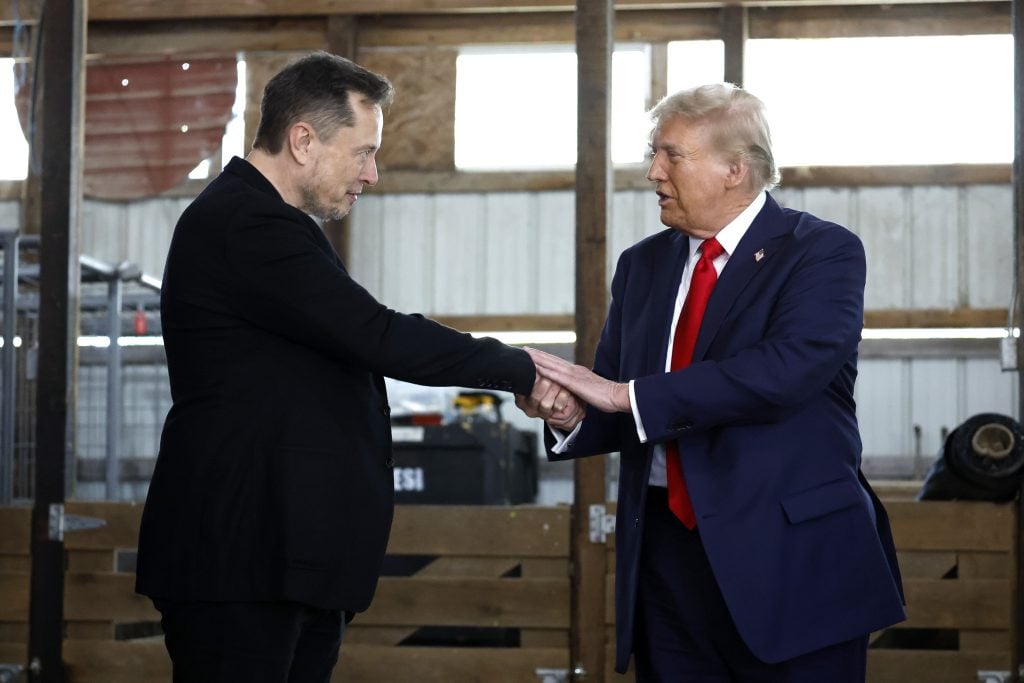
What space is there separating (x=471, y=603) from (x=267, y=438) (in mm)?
2548

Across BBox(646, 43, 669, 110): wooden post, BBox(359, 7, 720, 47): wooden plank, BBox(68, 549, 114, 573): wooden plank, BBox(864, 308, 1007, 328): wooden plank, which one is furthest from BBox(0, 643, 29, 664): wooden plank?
BBox(646, 43, 669, 110): wooden post

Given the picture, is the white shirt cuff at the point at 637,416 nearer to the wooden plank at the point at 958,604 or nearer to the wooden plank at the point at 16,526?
the wooden plank at the point at 958,604

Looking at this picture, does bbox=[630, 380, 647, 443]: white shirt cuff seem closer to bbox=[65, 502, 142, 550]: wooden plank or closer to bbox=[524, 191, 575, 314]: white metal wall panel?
bbox=[65, 502, 142, 550]: wooden plank

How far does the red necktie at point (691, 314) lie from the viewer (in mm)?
2342

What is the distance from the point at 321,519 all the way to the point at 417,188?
8.40 meters

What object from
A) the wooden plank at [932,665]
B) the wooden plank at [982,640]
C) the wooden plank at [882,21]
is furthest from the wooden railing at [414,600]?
the wooden plank at [882,21]

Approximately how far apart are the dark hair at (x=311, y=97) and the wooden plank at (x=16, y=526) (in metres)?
2.85

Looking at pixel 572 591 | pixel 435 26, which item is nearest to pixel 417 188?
pixel 435 26

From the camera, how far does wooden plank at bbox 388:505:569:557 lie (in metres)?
4.61

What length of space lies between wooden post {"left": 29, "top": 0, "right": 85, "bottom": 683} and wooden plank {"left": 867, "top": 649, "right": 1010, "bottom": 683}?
2823 mm

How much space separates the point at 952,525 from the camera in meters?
4.48

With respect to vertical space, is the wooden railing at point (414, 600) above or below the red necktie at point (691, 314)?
below

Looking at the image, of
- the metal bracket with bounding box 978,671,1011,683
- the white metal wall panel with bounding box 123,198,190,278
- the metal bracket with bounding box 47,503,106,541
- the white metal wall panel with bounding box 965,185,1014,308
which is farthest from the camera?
the white metal wall panel with bounding box 123,198,190,278

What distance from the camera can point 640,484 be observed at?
237 centimetres
